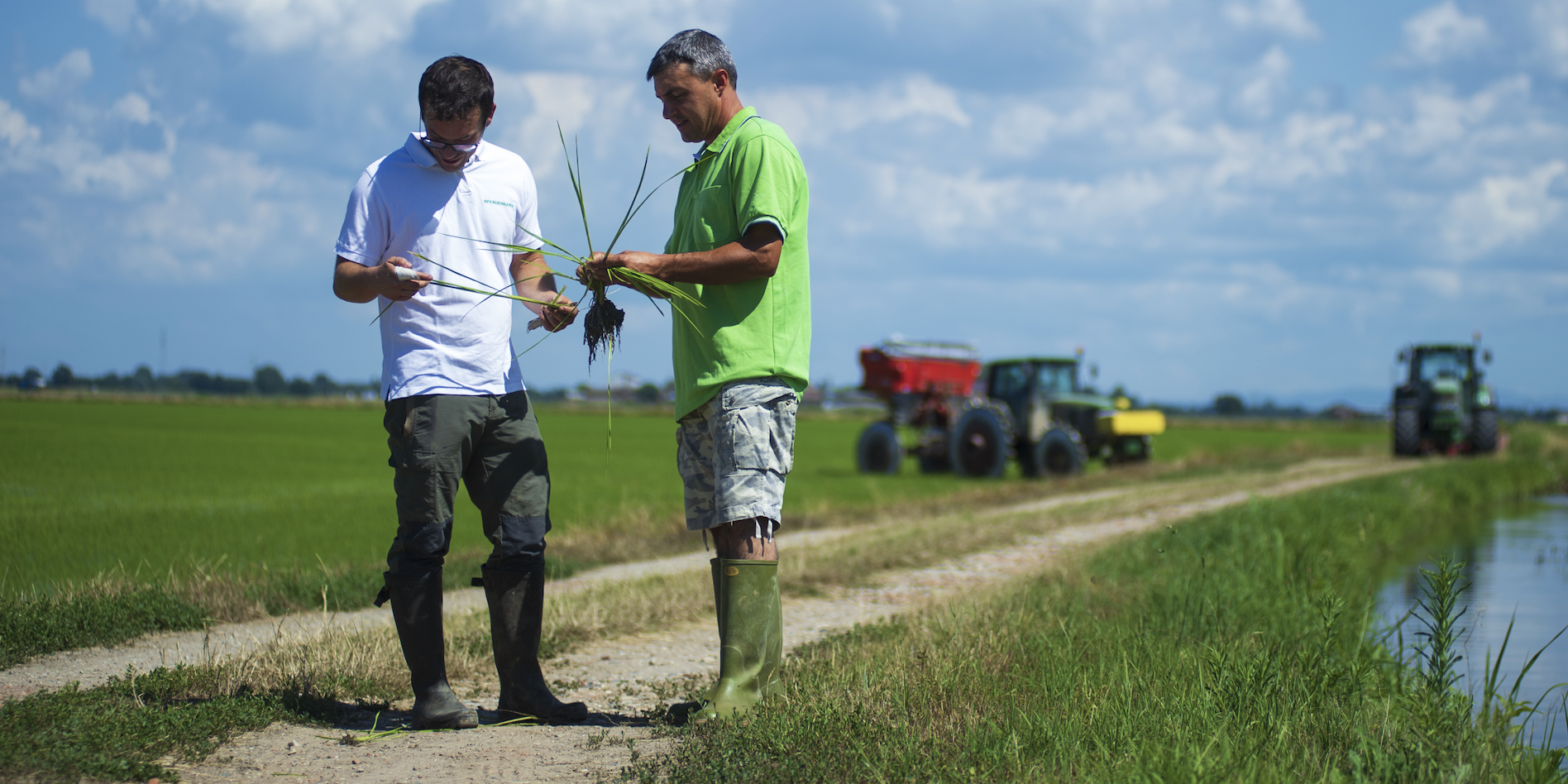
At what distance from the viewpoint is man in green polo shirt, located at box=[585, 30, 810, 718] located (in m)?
3.00

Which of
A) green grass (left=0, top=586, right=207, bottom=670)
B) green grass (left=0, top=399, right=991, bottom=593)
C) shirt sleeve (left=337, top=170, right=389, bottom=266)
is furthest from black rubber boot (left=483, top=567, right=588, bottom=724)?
green grass (left=0, top=399, right=991, bottom=593)

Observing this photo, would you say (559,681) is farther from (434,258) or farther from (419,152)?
(419,152)

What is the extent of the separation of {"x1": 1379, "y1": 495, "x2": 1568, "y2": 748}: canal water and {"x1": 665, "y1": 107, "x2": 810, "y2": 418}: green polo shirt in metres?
2.55

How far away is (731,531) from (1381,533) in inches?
433

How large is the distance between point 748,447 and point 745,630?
52 cm

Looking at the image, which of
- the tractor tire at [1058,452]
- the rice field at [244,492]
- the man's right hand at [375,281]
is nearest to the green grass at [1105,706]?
the man's right hand at [375,281]

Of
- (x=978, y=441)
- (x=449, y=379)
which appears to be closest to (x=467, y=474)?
(x=449, y=379)

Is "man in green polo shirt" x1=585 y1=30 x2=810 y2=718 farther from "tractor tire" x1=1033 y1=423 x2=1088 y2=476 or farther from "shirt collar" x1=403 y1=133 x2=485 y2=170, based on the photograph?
"tractor tire" x1=1033 y1=423 x2=1088 y2=476

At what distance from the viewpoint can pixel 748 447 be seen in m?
3.00

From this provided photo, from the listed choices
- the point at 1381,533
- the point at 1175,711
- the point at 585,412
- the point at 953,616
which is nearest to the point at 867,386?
the point at 1381,533

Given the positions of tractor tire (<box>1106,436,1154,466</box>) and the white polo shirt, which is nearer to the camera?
the white polo shirt

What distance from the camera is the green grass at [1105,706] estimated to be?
8.65 feet

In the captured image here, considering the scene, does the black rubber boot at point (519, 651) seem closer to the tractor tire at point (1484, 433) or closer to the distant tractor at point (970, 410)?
the distant tractor at point (970, 410)

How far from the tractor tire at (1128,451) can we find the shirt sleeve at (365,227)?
18.6m
